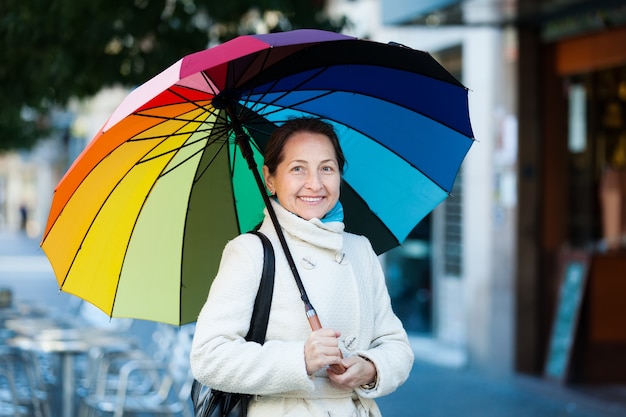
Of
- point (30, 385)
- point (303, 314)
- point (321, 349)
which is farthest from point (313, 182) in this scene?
point (30, 385)

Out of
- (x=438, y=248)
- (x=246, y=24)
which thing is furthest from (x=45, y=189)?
(x=246, y=24)

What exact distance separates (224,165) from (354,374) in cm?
102

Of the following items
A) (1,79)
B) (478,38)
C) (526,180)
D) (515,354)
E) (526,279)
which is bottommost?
(515,354)

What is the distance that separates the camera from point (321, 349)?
2859mm

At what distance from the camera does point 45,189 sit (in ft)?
194

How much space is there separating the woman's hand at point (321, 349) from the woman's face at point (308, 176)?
0.38 meters

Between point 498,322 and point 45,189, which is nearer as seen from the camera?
point 498,322

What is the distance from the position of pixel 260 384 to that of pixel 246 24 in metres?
5.60

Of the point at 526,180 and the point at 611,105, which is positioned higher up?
the point at 611,105

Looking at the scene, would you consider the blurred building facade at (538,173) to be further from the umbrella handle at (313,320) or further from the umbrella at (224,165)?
the umbrella handle at (313,320)

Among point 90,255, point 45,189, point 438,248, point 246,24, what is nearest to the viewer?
point 90,255

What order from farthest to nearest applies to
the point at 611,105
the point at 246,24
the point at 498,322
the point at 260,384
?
the point at 498,322 < the point at 611,105 < the point at 246,24 < the point at 260,384

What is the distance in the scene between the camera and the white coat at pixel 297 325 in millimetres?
2902

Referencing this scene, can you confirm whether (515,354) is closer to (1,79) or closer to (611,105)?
(611,105)
